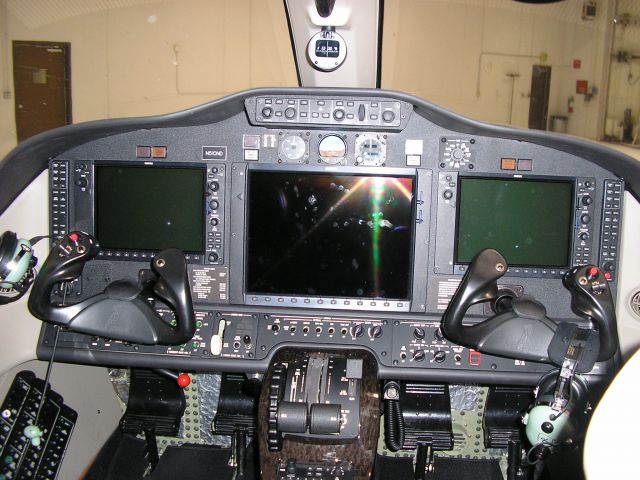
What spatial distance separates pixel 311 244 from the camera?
1945 millimetres

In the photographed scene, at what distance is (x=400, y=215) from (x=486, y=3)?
322cm

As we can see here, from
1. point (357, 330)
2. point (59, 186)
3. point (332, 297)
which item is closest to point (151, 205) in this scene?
point (59, 186)

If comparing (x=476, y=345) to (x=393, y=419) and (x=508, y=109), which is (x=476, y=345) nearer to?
(x=393, y=419)

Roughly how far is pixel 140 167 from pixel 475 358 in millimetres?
1447

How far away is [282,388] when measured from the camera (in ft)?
5.57

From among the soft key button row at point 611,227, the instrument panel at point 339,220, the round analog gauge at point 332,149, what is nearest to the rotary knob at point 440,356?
the instrument panel at point 339,220

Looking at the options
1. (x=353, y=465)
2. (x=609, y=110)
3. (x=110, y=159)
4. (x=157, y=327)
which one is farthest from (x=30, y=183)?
(x=609, y=110)

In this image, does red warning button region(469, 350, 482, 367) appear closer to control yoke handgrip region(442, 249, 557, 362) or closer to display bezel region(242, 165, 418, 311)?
control yoke handgrip region(442, 249, 557, 362)

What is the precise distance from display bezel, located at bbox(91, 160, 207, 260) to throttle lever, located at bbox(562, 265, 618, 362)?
4.40 feet

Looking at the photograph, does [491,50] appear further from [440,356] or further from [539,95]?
[440,356]

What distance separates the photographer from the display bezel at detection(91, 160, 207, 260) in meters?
1.99

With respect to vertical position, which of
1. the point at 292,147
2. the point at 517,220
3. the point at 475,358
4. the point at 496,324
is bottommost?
the point at 475,358

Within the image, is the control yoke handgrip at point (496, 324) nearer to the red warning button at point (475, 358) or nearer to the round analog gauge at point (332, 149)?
the red warning button at point (475, 358)

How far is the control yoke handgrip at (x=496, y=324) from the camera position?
172 centimetres
